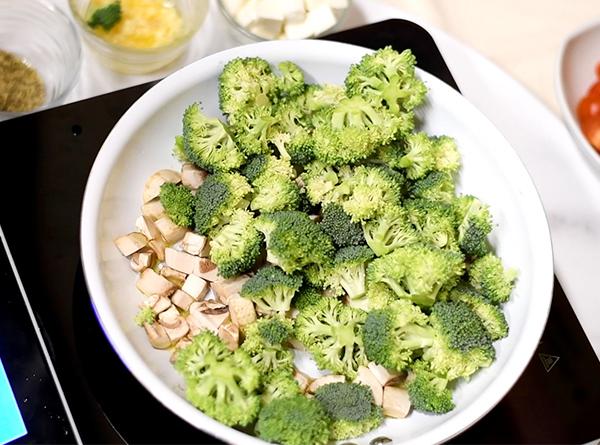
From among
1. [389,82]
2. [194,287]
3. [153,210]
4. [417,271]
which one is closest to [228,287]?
[194,287]

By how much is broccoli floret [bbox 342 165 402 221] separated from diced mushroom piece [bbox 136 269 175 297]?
269mm

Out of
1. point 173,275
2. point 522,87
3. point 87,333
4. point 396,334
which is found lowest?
point 87,333

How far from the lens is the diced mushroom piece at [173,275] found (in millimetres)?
1073

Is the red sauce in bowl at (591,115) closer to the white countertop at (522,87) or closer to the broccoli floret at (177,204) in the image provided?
the white countertop at (522,87)

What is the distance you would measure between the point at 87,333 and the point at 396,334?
44cm

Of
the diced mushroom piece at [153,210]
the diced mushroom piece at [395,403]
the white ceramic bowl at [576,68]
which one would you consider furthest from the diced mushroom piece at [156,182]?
the white ceramic bowl at [576,68]

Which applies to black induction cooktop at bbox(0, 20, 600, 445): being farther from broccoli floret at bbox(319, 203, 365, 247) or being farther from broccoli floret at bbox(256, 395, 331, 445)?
broccoli floret at bbox(319, 203, 365, 247)

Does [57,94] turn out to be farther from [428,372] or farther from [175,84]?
[428,372]

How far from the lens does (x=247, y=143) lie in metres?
1.09

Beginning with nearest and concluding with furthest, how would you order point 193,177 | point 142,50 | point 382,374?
point 382,374 < point 193,177 < point 142,50

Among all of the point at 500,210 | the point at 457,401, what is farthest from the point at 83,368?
the point at 500,210

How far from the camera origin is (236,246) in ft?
3.38

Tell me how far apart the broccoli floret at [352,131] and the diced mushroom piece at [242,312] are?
0.23m

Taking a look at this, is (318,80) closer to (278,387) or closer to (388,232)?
(388,232)
